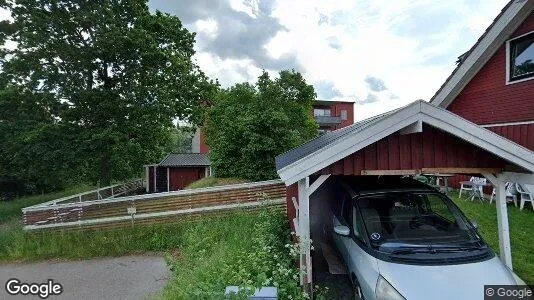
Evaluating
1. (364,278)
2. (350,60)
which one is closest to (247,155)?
(350,60)

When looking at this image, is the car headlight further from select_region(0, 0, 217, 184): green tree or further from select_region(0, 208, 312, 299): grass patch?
select_region(0, 0, 217, 184): green tree

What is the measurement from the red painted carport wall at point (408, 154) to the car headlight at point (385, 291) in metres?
1.50

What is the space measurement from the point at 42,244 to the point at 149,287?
4830mm

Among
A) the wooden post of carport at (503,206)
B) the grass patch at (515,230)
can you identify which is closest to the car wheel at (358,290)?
the wooden post of carport at (503,206)

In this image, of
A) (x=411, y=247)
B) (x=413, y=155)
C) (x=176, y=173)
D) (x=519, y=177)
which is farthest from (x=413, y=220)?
(x=176, y=173)

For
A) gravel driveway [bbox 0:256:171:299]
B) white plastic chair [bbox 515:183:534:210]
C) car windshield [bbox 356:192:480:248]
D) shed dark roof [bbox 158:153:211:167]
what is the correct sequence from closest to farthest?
1. car windshield [bbox 356:192:480:248]
2. gravel driveway [bbox 0:256:171:299]
3. white plastic chair [bbox 515:183:534:210]
4. shed dark roof [bbox 158:153:211:167]

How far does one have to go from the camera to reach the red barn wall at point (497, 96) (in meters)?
8.41

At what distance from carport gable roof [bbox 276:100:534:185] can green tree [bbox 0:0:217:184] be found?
1125 centimetres

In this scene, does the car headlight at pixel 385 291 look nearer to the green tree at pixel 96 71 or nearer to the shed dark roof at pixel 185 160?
the green tree at pixel 96 71

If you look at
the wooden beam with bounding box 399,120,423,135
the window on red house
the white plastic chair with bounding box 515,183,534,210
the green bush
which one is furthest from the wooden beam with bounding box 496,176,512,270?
the white plastic chair with bounding box 515,183,534,210

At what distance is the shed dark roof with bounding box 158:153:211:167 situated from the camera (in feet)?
86.9

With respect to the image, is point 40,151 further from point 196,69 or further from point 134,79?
point 196,69

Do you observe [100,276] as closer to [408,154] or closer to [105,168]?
[408,154]

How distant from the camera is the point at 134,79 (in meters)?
15.0
